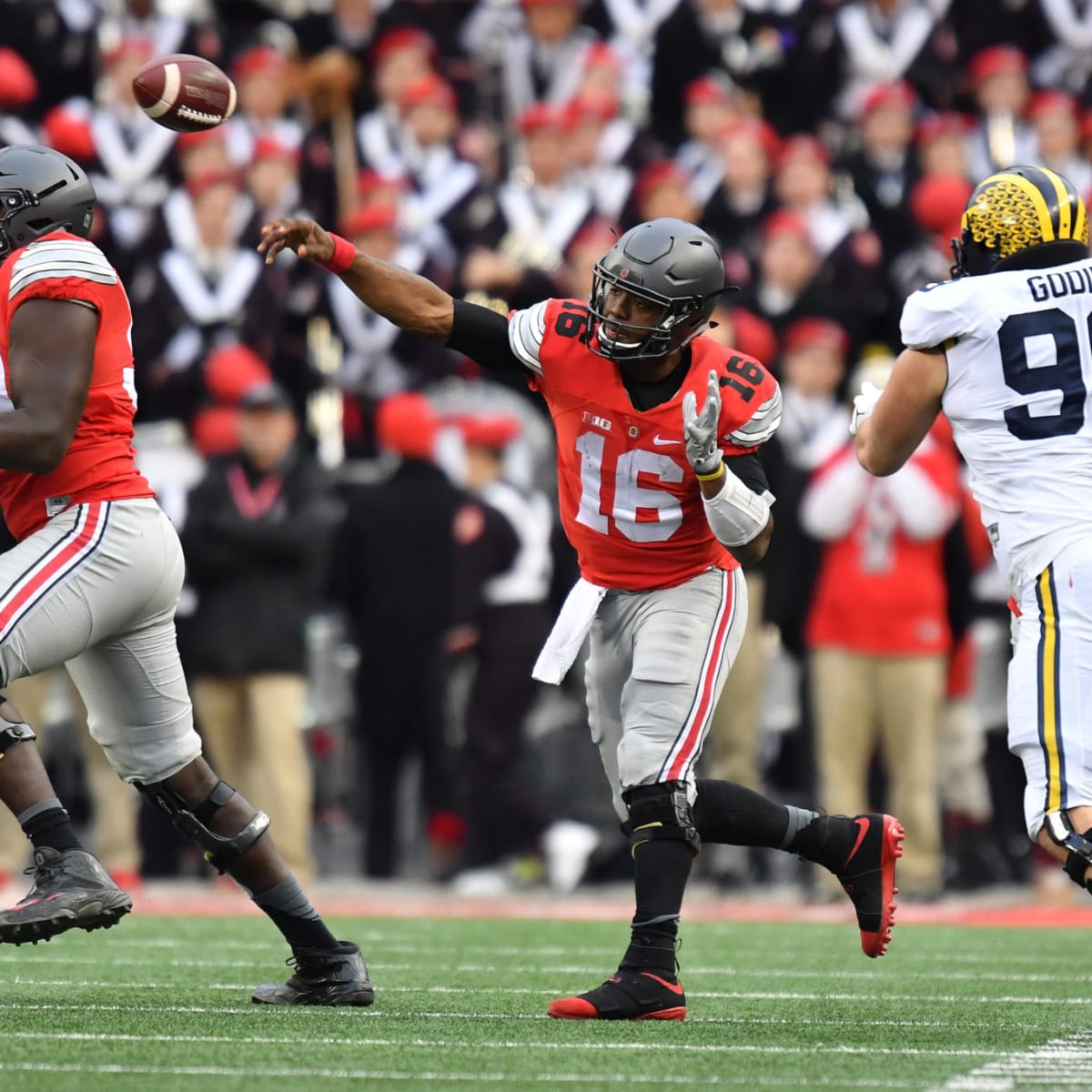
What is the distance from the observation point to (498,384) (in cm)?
1140

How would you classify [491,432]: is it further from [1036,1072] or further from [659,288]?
[1036,1072]

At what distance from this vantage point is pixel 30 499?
539cm

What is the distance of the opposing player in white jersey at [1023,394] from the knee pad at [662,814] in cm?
86

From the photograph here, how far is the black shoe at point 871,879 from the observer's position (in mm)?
5941

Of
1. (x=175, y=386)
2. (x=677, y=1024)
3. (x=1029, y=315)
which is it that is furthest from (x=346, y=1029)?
(x=175, y=386)

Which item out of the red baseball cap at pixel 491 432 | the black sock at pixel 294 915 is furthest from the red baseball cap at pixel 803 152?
the black sock at pixel 294 915

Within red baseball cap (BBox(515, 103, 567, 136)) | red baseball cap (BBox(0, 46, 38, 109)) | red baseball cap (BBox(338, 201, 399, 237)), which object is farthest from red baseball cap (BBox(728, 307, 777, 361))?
red baseball cap (BBox(0, 46, 38, 109))

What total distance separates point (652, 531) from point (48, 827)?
170 centimetres

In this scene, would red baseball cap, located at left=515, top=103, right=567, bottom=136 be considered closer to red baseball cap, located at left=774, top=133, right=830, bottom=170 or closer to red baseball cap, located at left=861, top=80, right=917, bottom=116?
red baseball cap, located at left=774, top=133, right=830, bottom=170

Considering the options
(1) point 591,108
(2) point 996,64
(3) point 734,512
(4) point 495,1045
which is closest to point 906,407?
(3) point 734,512

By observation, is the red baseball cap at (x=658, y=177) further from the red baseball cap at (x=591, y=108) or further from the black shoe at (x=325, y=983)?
the black shoe at (x=325, y=983)

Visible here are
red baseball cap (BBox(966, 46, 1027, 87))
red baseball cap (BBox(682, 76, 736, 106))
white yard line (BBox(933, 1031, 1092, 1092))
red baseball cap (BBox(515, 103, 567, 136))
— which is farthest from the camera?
red baseball cap (BBox(966, 46, 1027, 87))

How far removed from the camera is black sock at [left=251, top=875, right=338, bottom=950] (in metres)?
5.67

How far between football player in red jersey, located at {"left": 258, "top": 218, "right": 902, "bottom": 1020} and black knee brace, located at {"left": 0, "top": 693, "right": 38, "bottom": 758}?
1.29m
